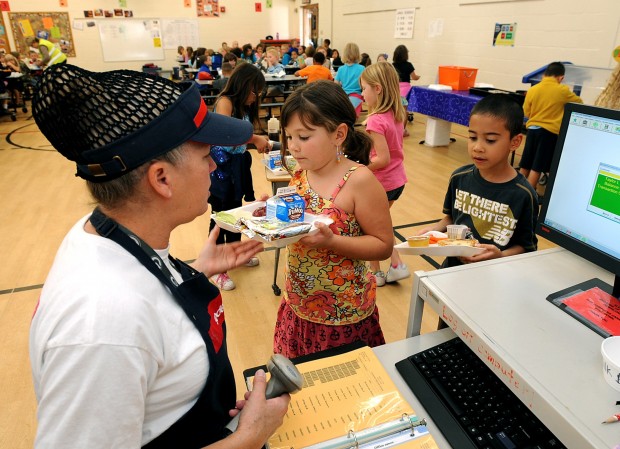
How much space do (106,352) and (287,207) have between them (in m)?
0.81

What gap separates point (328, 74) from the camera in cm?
758

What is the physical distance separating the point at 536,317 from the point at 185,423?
2.49 ft

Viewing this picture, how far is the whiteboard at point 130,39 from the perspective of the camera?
1167cm

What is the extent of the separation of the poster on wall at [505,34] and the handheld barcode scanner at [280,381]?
6452 mm

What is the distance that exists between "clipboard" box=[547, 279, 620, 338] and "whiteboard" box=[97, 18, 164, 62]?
13307 millimetres

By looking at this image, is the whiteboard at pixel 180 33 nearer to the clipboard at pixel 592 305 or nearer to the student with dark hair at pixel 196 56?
the student with dark hair at pixel 196 56

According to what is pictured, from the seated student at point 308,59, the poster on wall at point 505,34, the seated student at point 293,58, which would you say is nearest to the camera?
the poster on wall at point 505,34

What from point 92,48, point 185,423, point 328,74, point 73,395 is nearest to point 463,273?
point 185,423

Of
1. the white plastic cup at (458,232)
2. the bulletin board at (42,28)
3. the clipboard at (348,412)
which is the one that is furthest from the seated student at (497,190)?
the bulletin board at (42,28)

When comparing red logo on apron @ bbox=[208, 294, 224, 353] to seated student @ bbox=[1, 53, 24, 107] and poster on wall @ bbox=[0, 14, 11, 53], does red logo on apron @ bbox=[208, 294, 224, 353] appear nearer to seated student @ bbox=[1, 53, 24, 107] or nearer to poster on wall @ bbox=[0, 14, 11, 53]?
seated student @ bbox=[1, 53, 24, 107]

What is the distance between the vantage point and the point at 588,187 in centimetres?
99

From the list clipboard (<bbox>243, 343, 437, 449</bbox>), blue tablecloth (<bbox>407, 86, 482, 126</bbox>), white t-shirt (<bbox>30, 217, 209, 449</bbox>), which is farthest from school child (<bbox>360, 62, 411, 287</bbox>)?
blue tablecloth (<bbox>407, 86, 482, 126</bbox>)

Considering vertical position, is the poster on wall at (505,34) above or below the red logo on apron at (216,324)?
above

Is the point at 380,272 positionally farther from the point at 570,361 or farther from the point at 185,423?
the point at 185,423
